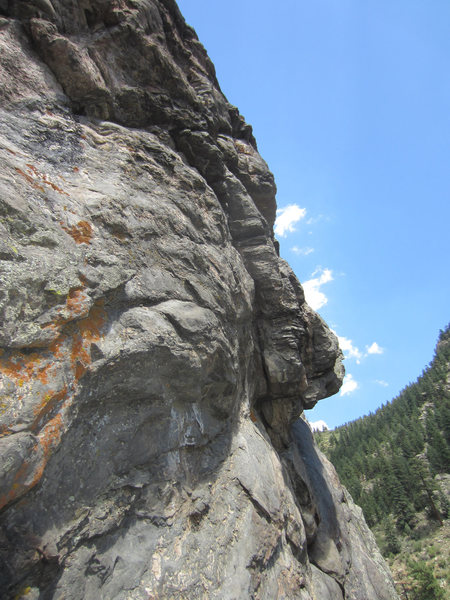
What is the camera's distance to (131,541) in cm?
651

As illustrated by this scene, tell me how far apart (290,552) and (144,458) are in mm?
5786

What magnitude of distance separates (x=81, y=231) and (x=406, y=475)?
93.0 metres

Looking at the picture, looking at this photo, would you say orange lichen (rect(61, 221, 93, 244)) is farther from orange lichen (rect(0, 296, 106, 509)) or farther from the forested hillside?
the forested hillside

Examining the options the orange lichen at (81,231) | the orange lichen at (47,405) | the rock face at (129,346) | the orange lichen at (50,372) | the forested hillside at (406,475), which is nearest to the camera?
the orange lichen at (50,372)

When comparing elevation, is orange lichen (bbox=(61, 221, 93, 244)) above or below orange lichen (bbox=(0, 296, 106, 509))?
above

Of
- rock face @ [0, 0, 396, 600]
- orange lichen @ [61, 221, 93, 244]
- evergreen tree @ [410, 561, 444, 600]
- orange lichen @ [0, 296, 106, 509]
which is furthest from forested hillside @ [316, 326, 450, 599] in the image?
orange lichen @ [61, 221, 93, 244]

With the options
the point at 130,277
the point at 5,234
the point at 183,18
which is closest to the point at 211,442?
the point at 130,277

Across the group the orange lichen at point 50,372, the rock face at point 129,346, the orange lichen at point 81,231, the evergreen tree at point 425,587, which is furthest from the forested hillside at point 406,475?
the orange lichen at point 81,231

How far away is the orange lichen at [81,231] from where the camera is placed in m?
7.14

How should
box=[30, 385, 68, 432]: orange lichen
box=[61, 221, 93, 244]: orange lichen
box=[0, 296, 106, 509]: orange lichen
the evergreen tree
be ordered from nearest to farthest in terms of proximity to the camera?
box=[0, 296, 106, 509]: orange lichen → box=[30, 385, 68, 432]: orange lichen → box=[61, 221, 93, 244]: orange lichen → the evergreen tree

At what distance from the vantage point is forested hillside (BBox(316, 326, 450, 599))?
205 ft

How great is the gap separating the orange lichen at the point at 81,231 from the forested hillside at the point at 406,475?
5001cm

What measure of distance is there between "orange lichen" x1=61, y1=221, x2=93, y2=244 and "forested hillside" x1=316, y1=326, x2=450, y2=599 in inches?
1969

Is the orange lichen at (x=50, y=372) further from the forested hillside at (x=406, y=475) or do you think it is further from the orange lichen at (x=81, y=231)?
the forested hillside at (x=406, y=475)
